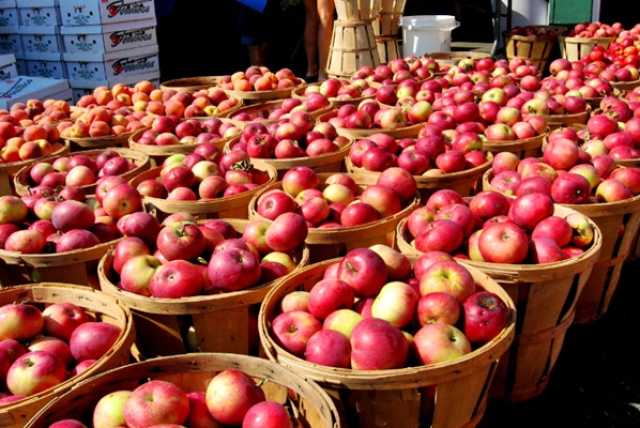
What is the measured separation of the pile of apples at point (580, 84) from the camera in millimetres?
5168

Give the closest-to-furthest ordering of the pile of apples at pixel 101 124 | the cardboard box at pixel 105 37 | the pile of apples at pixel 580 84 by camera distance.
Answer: the pile of apples at pixel 101 124 < the pile of apples at pixel 580 84 < the cardboard box at pixel 105 37

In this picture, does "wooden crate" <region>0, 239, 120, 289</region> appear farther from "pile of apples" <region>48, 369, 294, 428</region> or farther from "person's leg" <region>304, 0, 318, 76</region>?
"person's leg" <region>304, 0, 318, 76</region>

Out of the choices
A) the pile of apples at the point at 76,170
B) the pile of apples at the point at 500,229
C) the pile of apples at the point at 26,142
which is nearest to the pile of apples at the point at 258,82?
the pile of apples at the point at 26,142

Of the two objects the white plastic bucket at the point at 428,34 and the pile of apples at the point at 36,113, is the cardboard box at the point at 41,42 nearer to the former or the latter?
the pile of apples at the point at 36,113

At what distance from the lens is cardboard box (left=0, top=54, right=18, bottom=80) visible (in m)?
7.19

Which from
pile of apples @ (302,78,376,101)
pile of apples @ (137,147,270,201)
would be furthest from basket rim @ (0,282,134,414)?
pile of apples @ (302,78,376,101)

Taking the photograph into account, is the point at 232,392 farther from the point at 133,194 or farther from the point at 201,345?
the point at 133,194

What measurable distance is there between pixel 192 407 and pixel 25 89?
5934 mm

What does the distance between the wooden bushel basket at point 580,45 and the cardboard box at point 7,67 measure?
683 cm

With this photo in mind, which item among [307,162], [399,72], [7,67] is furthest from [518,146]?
[7,67]

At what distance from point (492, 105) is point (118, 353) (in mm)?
3463

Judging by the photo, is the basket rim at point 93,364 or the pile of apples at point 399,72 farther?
the pile of apples at point 399,72

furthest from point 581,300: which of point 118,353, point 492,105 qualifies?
point 118,353

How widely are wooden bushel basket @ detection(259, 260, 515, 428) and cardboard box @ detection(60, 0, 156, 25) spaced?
20.9 ft
